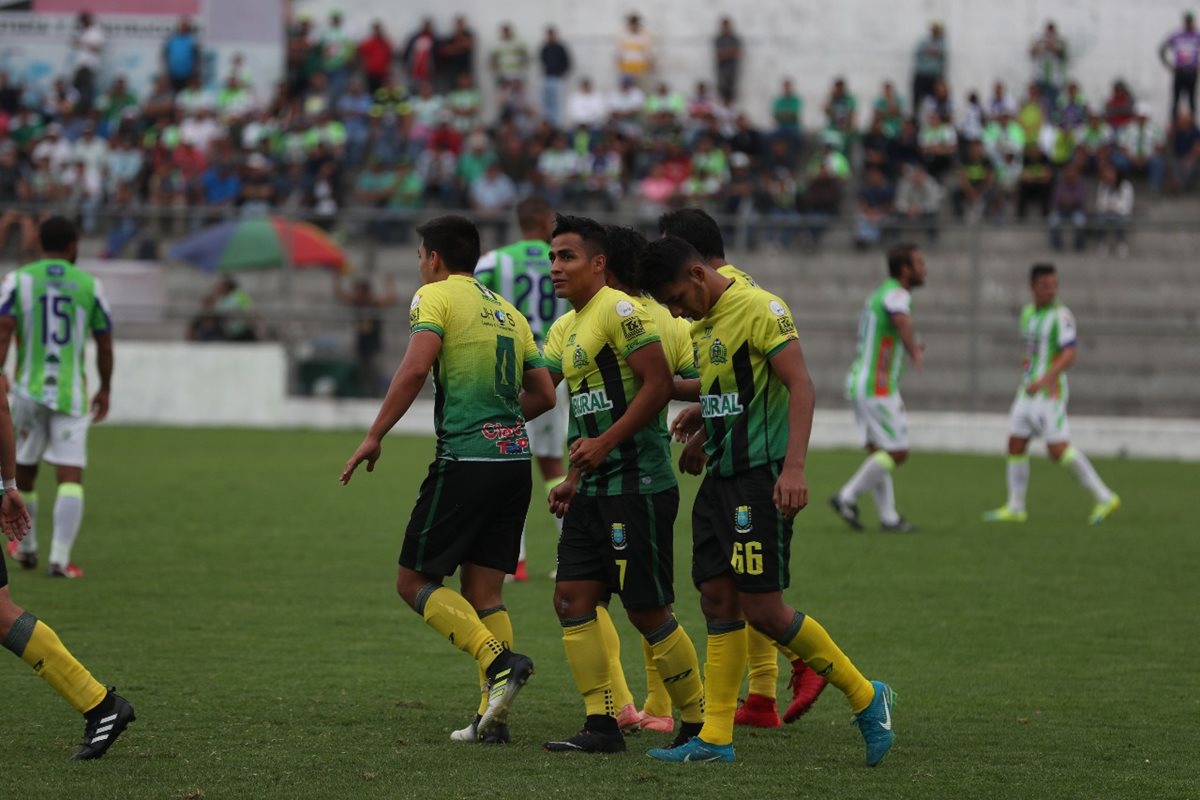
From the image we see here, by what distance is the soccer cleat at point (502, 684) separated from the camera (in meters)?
6.54

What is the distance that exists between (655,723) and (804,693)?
62cm

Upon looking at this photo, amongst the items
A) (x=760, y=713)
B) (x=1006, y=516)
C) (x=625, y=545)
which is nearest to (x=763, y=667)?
(x=760, y=713)

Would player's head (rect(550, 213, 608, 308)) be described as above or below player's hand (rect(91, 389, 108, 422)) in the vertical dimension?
above

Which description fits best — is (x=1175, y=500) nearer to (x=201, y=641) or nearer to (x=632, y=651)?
(x=632, y=651)

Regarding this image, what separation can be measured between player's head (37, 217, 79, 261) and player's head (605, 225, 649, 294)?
481cm

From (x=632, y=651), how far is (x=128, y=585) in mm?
3486

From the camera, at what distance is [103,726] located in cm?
622

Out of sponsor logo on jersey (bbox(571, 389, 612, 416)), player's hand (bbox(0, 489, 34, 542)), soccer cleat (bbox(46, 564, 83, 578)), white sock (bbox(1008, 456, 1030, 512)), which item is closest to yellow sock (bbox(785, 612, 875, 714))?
sponsor logo on jersey (bbox(571, 389, 612, 416))

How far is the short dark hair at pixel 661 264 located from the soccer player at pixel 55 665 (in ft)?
7.53

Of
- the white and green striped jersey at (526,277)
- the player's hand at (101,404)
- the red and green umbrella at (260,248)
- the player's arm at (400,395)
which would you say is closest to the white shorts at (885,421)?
the white and green striped jersey at (526,277)

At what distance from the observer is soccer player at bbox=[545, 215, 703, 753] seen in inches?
257

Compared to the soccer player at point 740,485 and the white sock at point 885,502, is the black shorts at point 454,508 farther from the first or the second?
the white sock at point 885,502

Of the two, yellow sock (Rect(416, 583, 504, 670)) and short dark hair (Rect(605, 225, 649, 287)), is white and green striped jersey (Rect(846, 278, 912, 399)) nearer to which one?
short dark hair (Rect(605, 225, 649, 287))

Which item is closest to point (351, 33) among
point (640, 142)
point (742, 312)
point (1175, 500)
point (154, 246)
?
point (640, 142)
